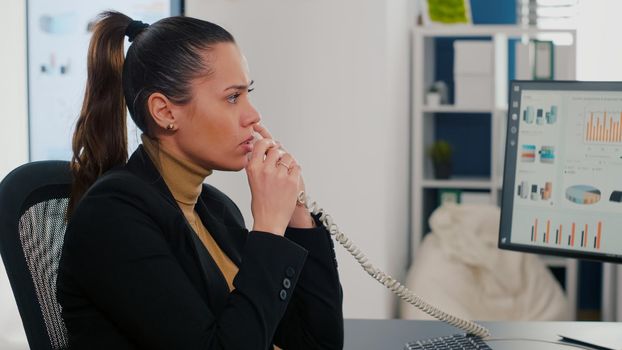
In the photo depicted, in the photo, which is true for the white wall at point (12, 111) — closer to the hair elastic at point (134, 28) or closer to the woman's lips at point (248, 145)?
the hair elastic at point (134, 28)

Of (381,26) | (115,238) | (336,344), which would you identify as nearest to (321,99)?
(381,26)

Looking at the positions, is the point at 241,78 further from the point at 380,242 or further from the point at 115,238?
the point at 380,242

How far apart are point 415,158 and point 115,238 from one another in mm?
3445

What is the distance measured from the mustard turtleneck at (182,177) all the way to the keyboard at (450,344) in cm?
34

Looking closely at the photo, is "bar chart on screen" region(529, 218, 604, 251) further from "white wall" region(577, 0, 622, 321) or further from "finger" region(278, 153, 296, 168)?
"white wall" region(577, 0, 622, 321)

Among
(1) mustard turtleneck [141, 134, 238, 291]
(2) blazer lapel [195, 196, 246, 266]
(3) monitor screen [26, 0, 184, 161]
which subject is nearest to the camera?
(1) mustard turtleneck [141, 134, 238, 291]

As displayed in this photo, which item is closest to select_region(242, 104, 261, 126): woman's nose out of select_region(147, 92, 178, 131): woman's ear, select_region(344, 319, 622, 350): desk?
select_region(147, 92, 178, 131): woman's ear

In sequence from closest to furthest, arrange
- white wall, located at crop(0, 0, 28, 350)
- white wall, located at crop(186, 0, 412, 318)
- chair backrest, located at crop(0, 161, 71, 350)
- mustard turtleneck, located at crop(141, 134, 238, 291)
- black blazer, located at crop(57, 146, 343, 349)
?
black blazer, located at crop(57, 146, 343, 349) < chair backrest, located at crop(0, 161, 71, 350) < mustard turtleneck, located at crop(141, 134, 238, 291) < white wall, located at crop(0, 0, 28, 350) < white wall, located at crop(186, 0, 412, 318)

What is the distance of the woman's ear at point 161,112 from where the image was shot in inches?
57.2

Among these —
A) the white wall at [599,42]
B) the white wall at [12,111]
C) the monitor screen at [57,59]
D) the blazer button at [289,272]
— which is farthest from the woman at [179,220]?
the white wall at [599,42]

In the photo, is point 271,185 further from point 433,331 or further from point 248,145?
point 433,331

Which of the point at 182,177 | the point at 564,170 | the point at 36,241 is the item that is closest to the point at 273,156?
the point at 182,177

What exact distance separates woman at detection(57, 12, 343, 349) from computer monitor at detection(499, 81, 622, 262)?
0.39 m

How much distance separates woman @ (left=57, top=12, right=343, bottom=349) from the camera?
1.29m
